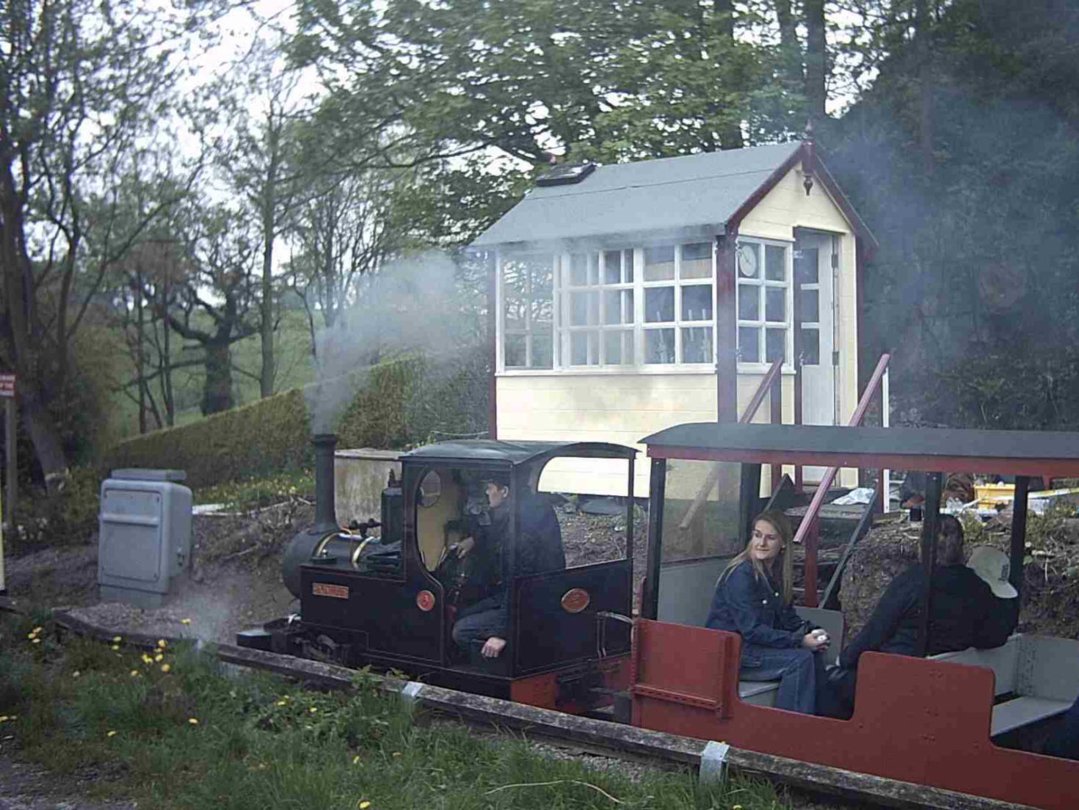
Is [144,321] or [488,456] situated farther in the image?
[144,321]

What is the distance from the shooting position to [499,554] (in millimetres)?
7234

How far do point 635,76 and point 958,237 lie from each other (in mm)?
4184

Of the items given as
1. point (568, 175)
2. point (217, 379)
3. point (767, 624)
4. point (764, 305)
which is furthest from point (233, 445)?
point (767, 624)

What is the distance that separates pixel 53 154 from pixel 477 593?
674 inches

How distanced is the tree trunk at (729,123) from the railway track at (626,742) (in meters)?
8.96

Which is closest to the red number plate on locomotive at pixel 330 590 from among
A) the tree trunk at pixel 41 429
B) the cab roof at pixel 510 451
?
the cab roof at pixel 510 451

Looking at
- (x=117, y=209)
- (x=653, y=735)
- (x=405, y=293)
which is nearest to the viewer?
(x=653, y=735)

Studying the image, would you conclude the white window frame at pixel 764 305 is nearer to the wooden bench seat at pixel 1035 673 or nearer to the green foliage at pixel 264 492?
the wooden bench seat at pixel 1035 673

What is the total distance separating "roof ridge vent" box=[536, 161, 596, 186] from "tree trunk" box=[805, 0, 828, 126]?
12.3ft

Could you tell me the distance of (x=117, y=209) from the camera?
25.3 metres

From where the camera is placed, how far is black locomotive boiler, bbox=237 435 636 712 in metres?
6.98

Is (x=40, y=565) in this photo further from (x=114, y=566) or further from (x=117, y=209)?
(x=117, y=209)

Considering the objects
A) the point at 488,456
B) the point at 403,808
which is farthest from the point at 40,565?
the point at 403,808

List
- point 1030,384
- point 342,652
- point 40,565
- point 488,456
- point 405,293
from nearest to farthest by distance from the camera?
point 488,456
point 342,652
point 1030,384
point 40,565
point 405,293
